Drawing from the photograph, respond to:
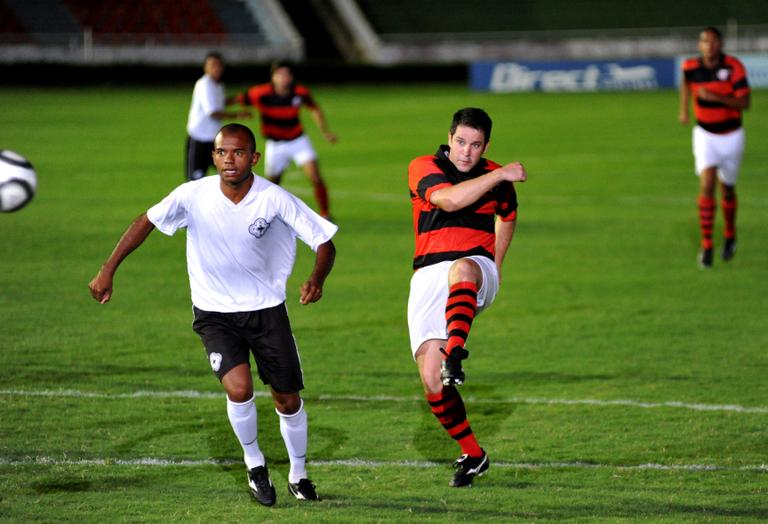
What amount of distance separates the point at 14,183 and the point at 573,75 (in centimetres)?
3614

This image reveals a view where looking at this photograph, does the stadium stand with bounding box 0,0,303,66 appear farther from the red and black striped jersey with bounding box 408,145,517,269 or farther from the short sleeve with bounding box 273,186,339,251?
the short sleeve with bounding box 273,186,339,251

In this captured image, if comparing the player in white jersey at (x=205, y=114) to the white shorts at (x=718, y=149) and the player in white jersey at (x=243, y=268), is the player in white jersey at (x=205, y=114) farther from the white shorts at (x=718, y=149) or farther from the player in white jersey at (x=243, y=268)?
the player in white jersey at (x=243, y=268)

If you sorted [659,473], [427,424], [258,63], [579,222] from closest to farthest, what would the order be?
[659,473]
[427,424]
[579,222]
[258,63]

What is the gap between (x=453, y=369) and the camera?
19.5 ft

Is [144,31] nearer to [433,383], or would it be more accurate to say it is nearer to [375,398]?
[375,398]

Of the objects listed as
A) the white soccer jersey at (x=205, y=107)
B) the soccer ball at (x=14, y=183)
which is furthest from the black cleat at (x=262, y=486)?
the white soccer jersey at (x=205, y=107)

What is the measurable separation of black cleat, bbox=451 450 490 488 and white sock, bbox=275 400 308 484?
2.59ft

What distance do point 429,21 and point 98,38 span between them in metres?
13.9

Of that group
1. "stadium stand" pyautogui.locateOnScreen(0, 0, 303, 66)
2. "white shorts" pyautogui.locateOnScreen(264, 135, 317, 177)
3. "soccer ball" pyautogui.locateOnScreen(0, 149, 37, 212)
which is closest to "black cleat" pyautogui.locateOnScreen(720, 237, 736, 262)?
"white shorts" pyautogui.locateOnScreen(264, 135, 317, 177)

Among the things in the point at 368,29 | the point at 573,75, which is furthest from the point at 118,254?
the point at 368,29

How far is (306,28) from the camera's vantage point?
174 ft

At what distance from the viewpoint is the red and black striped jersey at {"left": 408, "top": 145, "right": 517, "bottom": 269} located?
639 cm

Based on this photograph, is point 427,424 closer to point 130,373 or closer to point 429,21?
point 130,373

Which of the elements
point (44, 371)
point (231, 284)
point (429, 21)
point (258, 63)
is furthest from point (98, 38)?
point (231, 284)
